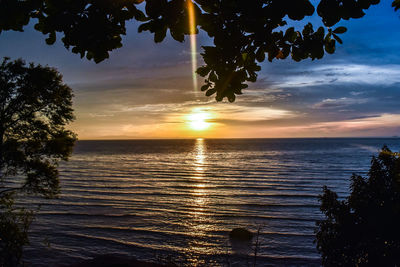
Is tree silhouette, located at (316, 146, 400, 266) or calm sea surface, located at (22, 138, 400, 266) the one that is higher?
tree silhouette, located at (316, 146, 400, 266)

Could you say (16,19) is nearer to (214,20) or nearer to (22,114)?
(214,20)

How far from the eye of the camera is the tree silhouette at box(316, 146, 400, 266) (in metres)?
8.61

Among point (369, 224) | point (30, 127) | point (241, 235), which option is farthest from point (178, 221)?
point (369, 224)

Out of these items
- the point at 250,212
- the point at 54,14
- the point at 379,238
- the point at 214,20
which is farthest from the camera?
the point at 250,212

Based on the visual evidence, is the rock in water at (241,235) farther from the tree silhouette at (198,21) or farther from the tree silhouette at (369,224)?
the tree silhouette at (198,21)

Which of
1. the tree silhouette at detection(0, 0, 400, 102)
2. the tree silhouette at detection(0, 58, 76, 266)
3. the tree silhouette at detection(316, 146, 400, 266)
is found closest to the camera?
the tree silhouette at detection(0, 0, 400, 102)

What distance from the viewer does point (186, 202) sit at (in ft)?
93.5

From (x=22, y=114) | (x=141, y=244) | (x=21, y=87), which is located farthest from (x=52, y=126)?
(x=141, y=244)

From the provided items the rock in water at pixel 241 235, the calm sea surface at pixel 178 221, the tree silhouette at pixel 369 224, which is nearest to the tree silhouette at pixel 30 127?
the calm sea surface at pixel 178 221

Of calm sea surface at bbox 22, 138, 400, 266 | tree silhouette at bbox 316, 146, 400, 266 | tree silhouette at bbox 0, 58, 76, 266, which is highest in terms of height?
tree silhouette at bbox 0, 58, 76, 266

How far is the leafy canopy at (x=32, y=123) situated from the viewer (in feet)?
47.4

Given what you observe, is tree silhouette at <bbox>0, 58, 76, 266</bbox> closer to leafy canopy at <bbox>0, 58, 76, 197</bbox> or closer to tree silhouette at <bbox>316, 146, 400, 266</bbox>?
leafy canopy at <bbox>0, 58, 76, 197</bbox>

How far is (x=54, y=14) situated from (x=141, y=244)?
18466 millimetres

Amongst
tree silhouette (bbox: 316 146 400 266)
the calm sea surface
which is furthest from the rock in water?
tree silhouette (bbox: 316 146 400 266)
